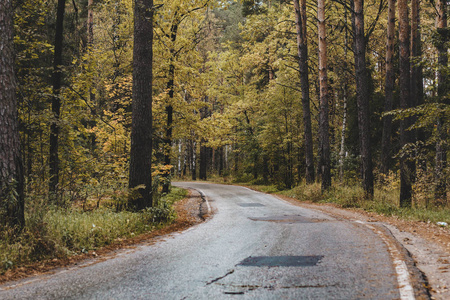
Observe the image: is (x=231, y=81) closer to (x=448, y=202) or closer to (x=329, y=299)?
→ (x=448, y=202)

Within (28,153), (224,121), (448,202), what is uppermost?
(224,121)

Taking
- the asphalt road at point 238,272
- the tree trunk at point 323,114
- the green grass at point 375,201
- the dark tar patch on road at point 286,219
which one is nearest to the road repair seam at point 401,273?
the asphalt road at point 238,272

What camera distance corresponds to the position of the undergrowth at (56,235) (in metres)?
5.00

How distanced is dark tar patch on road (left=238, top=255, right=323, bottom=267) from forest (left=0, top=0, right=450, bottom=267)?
131 inches

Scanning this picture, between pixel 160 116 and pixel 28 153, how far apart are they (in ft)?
26.1

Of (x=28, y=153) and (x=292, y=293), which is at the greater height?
(x=28, y=153)

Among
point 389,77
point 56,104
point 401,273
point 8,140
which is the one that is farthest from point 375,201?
point 56,104

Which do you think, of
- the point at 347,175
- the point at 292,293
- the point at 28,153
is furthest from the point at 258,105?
the point at 292,293

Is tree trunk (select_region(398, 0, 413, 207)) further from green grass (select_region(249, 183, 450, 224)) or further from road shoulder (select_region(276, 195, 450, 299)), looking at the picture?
road shoulder (select_region(276, 195, 450, 299))

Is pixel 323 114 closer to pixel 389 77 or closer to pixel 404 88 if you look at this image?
pixel 389 77

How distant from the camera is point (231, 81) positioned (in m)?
34.3

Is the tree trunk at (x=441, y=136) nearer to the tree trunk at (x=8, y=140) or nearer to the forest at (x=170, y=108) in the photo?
the forest at (x=170, y=108)

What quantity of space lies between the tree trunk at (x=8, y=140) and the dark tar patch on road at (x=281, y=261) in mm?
4041

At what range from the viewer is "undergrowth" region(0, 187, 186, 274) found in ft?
16.4
